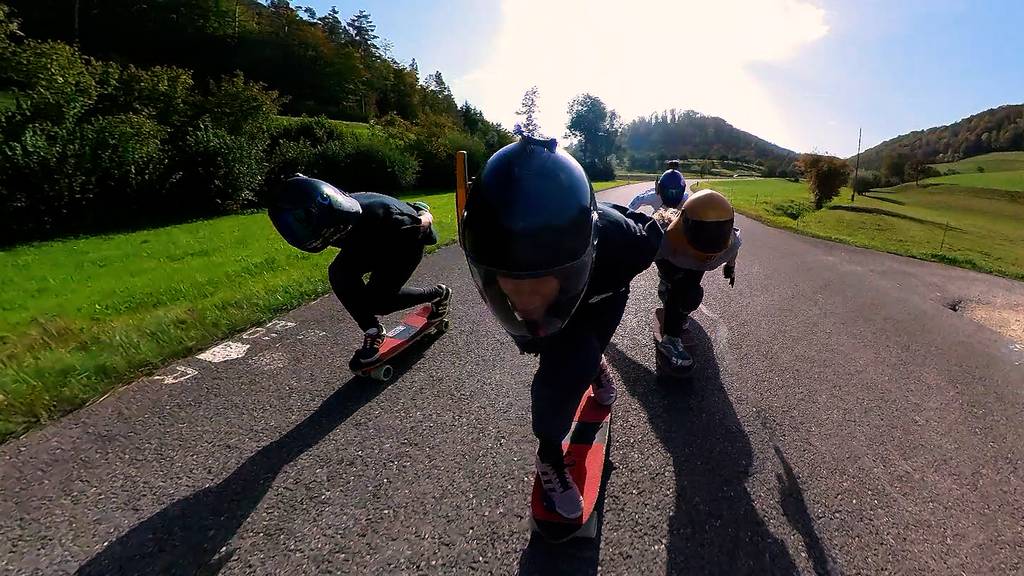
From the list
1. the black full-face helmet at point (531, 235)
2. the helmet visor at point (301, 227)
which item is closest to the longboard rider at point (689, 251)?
the black full-face helmet at point (531, 235)

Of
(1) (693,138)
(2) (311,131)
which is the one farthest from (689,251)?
(1) (693,138)

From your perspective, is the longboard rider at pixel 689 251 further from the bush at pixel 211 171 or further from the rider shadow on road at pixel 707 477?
the bush at pixel 211 171

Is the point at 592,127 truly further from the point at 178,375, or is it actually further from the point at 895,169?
the point at 178,375

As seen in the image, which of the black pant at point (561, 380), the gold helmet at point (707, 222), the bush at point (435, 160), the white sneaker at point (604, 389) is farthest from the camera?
the bush at point (435, 160)

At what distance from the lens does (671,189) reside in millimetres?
4859

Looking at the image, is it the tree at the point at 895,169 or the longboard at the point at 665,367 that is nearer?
the longboard at the point at 665,367

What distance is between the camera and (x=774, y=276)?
8.14m

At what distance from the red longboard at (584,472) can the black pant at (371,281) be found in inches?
80.7

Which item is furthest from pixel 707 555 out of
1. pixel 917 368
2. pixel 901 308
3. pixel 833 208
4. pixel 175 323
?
pixel 833 208

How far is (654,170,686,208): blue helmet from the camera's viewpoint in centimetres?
486

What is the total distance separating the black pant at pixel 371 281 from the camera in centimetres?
394

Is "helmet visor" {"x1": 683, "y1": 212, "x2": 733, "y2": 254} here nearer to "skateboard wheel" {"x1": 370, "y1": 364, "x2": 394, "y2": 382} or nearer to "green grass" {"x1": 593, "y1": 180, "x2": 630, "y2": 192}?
"skateboard wheel" {"x1": 370, "y1": 364, "x2": 394, "y2": 382}

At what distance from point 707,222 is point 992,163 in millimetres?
110175

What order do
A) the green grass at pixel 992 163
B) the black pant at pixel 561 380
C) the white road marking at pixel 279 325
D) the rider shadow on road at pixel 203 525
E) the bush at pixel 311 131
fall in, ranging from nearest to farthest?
the rider shadow on road at pixel 203 525 → the black pant at pixel 561 380 → the white road marking at pixel 279 325 → the bush at pixel 311 131 → the green grass at pixel 992 163
